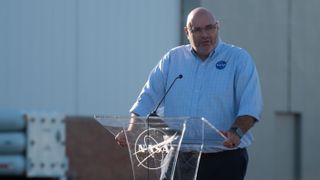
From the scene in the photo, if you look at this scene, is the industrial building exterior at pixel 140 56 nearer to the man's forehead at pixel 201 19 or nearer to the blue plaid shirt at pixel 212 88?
the blue plaid shirt at pixel 212 88

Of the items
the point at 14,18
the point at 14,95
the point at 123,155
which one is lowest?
the point at 123,155

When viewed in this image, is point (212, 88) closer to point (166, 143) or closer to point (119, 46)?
point (166, 143)

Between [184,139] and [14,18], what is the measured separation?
7.92 metres

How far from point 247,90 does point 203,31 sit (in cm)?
49

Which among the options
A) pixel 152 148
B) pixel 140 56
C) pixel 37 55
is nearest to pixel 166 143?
pixel 152 148

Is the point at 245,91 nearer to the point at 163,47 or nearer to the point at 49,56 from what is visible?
the point at 49,56

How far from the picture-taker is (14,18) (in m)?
13.5

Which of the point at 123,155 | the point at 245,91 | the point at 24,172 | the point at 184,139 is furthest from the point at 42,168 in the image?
the point at 123,155

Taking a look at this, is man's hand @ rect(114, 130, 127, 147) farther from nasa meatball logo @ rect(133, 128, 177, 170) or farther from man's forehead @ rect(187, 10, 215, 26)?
man's forehead @ rect(187, 10, 215, 26)

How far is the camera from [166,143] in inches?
238

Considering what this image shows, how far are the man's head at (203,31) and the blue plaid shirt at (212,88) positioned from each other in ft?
0.29

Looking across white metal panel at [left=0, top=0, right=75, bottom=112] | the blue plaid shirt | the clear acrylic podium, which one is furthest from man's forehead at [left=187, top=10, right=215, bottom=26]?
white metal panel at [left=0, top=0, right=75, bottom=112]

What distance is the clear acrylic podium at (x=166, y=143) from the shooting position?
5910 millimetres

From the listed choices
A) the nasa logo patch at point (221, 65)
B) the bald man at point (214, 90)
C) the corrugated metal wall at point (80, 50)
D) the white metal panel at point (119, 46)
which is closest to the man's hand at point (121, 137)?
the bald man at point (214, 90)
